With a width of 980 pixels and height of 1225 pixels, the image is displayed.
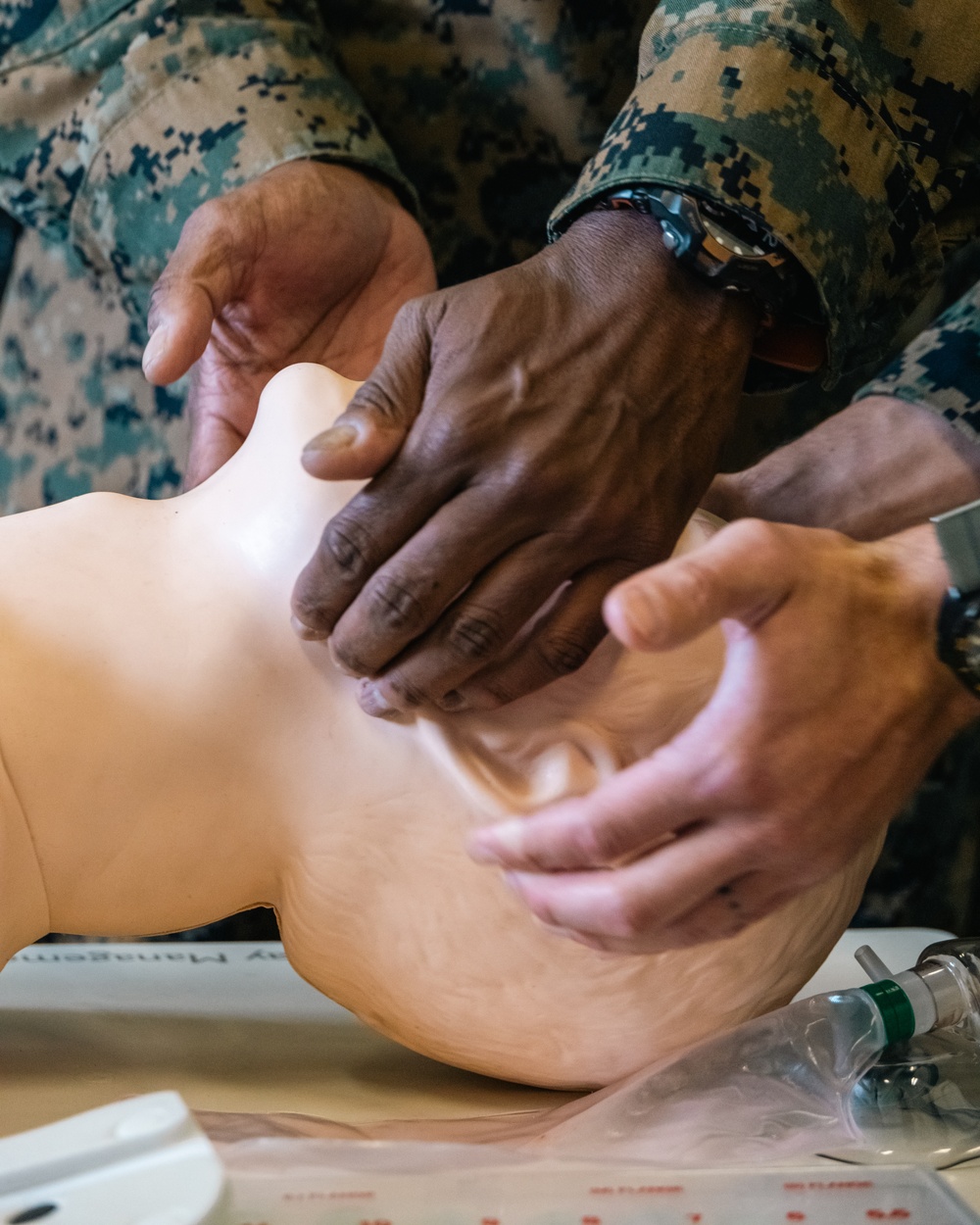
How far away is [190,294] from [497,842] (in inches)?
20.1

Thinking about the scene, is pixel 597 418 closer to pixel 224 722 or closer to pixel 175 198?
pixel 224 722

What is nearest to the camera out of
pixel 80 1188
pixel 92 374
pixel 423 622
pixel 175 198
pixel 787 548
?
pixel 80 1188

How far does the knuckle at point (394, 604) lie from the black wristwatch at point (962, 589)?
0.32 metres

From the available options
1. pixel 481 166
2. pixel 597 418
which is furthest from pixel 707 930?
pixel 481 166

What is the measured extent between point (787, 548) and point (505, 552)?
0.22 metres

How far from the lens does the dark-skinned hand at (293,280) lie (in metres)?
1.14

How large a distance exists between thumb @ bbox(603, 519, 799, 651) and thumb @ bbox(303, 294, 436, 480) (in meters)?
0.23

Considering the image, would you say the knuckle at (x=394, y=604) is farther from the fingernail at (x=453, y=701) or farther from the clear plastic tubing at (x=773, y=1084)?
the clear plastic tubing at (x=773, y=1084)

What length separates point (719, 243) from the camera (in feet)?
2.96

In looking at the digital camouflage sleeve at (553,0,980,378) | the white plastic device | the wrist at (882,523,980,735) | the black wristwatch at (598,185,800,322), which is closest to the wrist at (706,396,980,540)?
the digital camouflage sleeve at (553,0,980,378)

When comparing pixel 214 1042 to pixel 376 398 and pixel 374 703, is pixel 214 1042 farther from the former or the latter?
pixel 376 398

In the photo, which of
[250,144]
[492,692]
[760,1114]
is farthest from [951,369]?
[250,144]

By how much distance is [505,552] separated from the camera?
0.83m

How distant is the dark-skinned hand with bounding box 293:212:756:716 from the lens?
810mm
